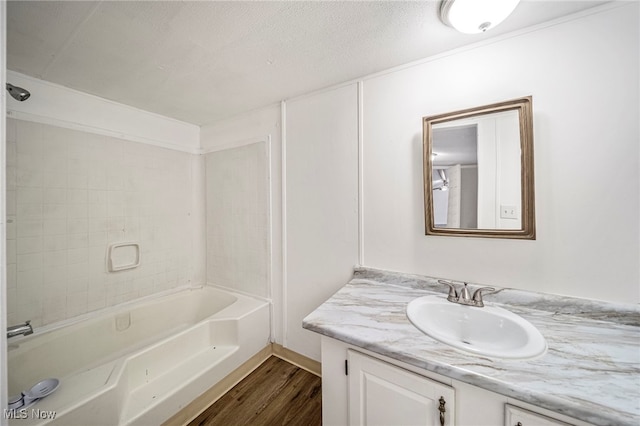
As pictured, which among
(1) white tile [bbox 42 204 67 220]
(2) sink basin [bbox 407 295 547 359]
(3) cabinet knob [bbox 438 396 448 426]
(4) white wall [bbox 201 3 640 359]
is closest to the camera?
(3) cabinet knob [bbox 438 396 448 426]

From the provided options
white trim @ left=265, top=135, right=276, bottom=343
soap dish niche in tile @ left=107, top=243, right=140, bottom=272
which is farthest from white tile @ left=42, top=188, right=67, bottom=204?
white trim @ left=265, top=135, right=276, bottom=343

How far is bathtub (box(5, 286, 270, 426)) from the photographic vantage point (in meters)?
1.10

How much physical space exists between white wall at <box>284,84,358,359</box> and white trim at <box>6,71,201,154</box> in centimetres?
131

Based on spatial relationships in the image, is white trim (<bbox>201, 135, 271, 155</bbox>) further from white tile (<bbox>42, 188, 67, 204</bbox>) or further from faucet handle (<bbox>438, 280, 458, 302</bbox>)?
faucet handle (<bbox>438, 280, 458, 302</bbox>)

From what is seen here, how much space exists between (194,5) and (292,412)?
2290 millimetres

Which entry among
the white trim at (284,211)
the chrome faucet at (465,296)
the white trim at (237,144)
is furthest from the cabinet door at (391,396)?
the white trim at (237,144)

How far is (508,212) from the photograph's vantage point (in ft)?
3.82

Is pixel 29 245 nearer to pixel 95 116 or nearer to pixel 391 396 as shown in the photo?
pixel 95 116

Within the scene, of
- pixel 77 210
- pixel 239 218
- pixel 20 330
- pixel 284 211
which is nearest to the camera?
pixel 20 330

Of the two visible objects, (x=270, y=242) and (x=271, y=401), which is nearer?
(x=271, y=401)

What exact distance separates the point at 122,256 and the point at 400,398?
2.36 m

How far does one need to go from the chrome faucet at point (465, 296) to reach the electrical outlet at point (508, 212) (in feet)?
1.25

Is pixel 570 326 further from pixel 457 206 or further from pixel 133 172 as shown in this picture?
pixel 133 172

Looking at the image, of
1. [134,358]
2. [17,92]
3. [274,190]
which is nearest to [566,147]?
[274,190]
